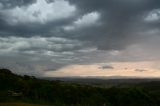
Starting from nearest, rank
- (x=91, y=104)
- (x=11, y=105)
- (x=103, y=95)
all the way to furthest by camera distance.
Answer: (x=11, y=105)
(x=91, y=104)
(x=103, y=95)

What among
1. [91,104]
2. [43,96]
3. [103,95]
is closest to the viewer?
[91,104]

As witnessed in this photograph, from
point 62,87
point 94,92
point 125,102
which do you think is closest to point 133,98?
point 125,102

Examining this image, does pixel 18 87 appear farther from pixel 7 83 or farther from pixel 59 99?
pixel 59 99

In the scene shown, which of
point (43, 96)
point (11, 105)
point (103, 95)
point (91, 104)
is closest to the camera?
point (11, 105)

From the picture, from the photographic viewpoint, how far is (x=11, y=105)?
49.4 m

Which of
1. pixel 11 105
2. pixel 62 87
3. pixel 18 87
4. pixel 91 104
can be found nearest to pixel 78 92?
pixel 62 87

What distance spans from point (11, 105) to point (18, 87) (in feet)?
99.3

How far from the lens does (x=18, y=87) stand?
79.3 metres

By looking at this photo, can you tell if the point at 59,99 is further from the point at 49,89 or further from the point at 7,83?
the point at 7,83

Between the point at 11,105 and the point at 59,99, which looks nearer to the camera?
the point at 11,105

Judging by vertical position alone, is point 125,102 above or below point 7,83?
below

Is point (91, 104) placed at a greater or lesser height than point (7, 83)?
lesser

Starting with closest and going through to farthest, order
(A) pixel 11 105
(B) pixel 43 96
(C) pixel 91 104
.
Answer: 1. (A) pixel 11 105
2. (C) pixel 91 104
3. (B) pixel 43 96

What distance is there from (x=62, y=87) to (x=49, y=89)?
346 centimetres
